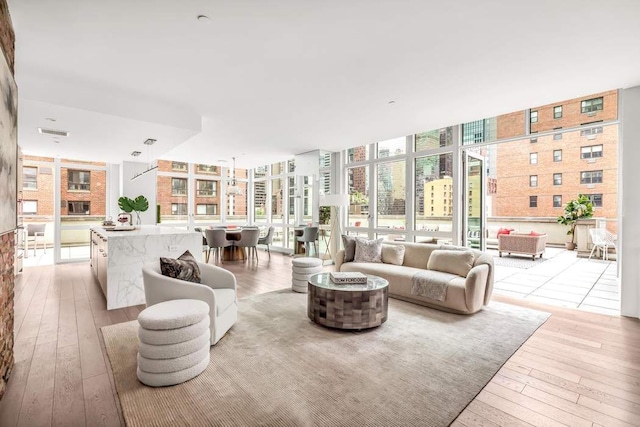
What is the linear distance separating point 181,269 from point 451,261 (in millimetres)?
3417

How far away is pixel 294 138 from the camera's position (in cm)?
659

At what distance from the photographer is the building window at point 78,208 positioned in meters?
7.65

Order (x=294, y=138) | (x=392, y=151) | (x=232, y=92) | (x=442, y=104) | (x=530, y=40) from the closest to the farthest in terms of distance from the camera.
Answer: (x=530, y=40)
(x=232, y=92)
(x=442, y=104)
(x=294, y=138)
(x=392, y=151)

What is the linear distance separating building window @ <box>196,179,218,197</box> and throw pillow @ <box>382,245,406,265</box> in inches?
278

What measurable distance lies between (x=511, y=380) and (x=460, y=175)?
Result: 4154 mm

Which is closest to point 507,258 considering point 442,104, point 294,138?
point 442,104

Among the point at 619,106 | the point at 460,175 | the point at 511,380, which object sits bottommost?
the point at 511,380

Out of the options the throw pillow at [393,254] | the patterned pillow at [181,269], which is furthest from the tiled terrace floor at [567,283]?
the patterned pillow at [181,269]

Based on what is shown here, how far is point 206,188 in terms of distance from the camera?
10.2 metres

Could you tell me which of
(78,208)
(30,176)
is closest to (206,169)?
(78,208)

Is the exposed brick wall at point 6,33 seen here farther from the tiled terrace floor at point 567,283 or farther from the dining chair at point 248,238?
the tiled terrace floor at point 567,283

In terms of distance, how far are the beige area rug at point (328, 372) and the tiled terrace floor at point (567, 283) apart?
1112 millimetres

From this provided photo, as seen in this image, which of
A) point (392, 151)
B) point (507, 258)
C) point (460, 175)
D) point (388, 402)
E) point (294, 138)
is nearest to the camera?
point (388, 402)

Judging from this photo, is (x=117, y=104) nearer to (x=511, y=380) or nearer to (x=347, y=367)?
(x=347, y=367)
